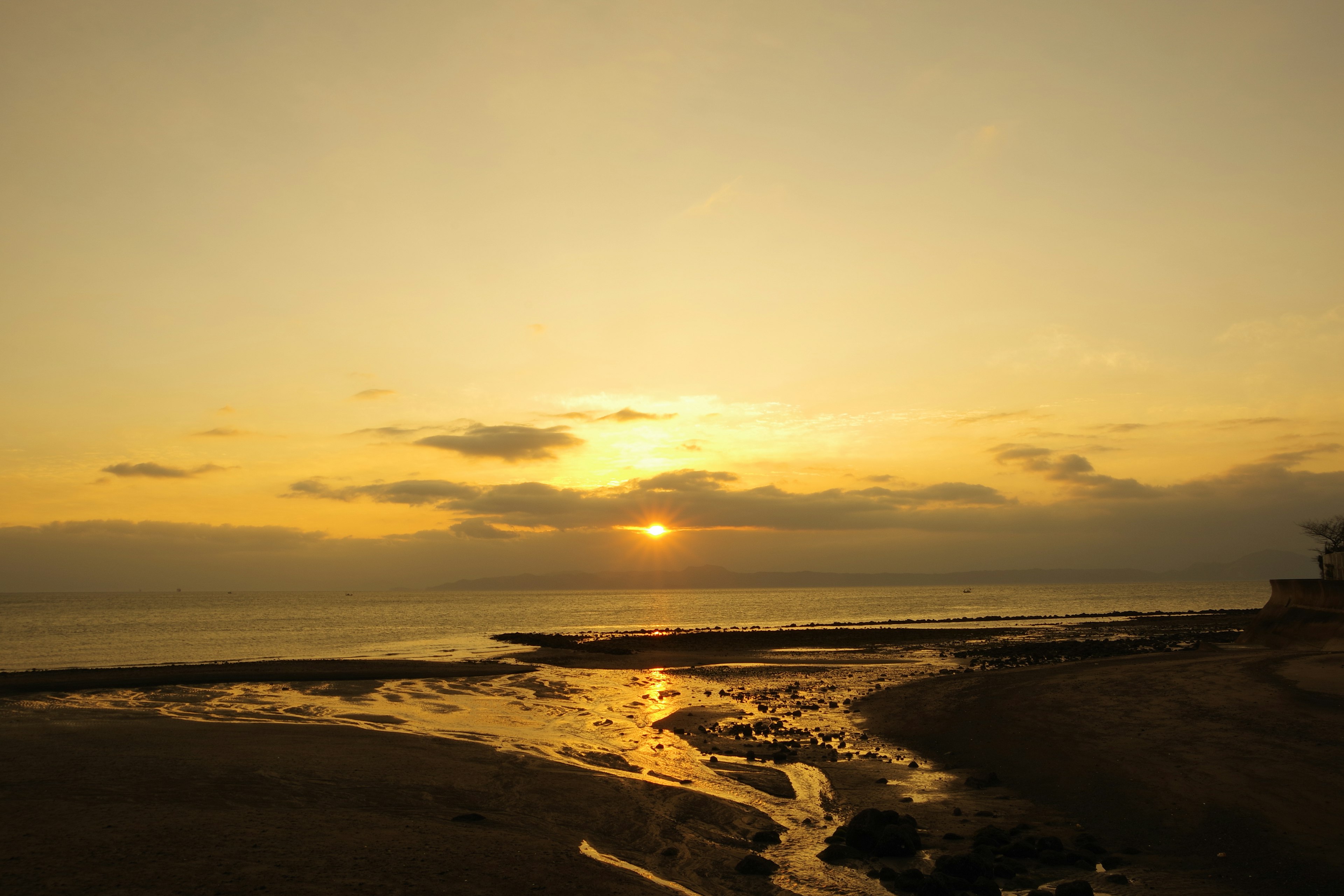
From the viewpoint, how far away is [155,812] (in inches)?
504

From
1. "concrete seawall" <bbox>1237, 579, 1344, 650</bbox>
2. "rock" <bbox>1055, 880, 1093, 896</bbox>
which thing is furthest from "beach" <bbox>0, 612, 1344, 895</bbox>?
"concrete seawall" <bbox>1237, 579, 1344, 650</bbox>

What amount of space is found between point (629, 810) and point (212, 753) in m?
10.4

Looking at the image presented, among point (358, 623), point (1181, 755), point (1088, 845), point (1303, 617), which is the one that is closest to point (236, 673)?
point (1088, 845)

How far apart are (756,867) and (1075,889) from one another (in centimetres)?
428

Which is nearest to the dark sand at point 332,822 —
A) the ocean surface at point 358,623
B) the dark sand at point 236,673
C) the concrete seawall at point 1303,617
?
the dark sand at point 236,673

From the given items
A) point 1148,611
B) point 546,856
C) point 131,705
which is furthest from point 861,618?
point 546,856

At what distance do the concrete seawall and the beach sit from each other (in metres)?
4.71

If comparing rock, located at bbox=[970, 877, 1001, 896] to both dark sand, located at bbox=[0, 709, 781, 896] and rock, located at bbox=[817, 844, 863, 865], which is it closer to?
rock, located at bbox=[817, 844, 863, 865]

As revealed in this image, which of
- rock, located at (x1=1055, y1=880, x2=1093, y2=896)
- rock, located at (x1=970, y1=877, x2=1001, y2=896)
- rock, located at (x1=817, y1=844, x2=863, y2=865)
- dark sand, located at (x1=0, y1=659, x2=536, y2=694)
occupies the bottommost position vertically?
dark sand, located at (x1=0, y1=659, x2=536, y2=694)

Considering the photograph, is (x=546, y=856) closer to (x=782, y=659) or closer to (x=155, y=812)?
(x=155, y=812)

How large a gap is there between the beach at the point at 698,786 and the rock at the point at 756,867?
13 centimetres

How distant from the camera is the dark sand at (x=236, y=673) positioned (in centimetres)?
3700

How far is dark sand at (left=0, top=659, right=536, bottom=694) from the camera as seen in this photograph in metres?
37.0

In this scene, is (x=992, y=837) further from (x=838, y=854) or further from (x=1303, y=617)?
(x=1303, y=617)
